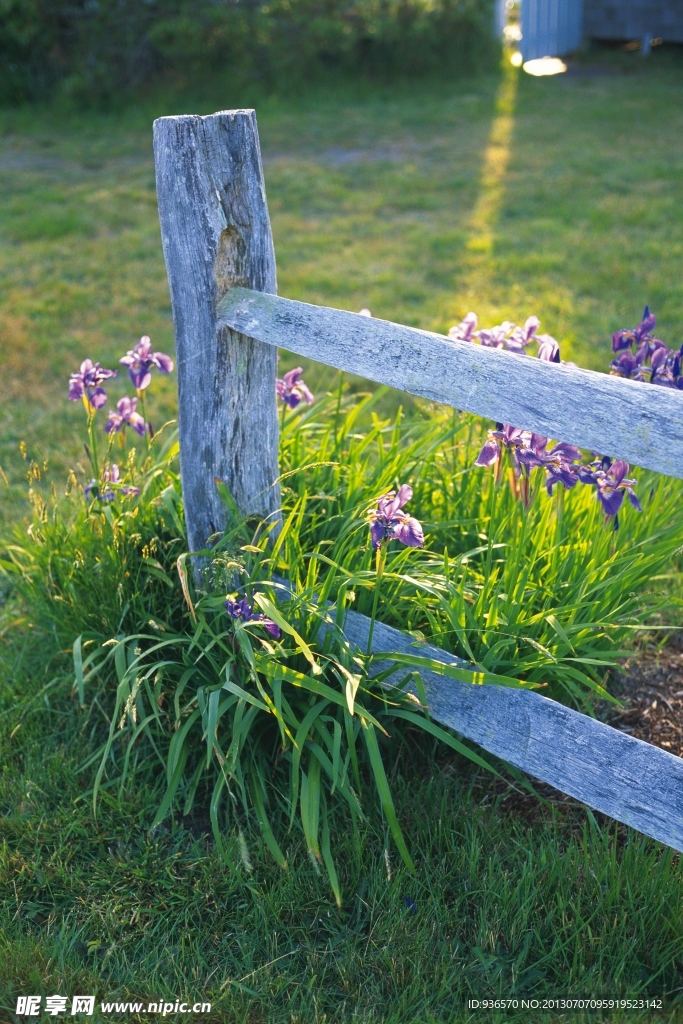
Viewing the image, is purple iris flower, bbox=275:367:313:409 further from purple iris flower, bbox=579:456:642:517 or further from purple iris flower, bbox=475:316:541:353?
purple iris flower, bbox=579:456:642:517

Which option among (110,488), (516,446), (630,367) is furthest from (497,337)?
(110,488)

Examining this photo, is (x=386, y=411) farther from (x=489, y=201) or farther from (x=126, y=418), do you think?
(x=489, y=201)

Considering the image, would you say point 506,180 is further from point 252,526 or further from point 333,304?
point 252,526

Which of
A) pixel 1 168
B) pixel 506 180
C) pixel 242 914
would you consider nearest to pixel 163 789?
pixel 242 914

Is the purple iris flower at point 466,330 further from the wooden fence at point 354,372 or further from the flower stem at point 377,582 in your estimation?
the flower stem at point 377,582

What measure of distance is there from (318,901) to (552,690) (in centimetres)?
84

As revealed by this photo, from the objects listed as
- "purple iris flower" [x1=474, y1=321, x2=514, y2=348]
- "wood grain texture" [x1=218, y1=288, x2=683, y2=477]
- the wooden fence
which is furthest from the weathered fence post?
"purple iris flower" [x1=474, y1=321, x2=514, y2=348]

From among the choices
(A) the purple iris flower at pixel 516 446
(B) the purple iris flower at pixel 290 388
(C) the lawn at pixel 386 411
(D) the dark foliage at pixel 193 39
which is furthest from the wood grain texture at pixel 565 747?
(D) the dark foliage at pixel 193 39

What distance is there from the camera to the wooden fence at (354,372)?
67.7 inches

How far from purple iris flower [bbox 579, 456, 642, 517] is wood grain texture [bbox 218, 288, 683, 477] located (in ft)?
1.89

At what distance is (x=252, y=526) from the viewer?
2.45 m

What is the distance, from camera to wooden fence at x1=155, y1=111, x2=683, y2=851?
67.7 inches

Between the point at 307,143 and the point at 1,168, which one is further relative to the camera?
the point at 307,143

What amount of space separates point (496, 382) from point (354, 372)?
35cm
